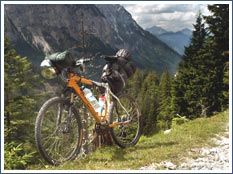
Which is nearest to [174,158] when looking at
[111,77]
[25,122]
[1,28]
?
[111,77]

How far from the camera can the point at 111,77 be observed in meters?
7.17

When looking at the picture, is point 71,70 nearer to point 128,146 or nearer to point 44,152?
point 44,152

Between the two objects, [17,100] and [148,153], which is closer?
[148,153]

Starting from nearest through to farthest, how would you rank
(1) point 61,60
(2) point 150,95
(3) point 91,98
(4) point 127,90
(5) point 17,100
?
Result: (1) point 61,60 < (3) point 91,98 < (4) point 127,90 < (5) point 17,100 < (2) point 150,95

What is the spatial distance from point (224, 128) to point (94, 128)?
370 centimetres

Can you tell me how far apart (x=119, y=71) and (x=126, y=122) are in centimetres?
104

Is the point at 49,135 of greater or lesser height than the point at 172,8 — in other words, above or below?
below

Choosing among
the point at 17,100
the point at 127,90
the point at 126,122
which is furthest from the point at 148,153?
the point at 17,100

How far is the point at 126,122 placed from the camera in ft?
24.7

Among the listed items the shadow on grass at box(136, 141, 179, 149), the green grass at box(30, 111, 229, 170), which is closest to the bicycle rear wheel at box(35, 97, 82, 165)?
the green grass at box(30, 111, 229, 170)

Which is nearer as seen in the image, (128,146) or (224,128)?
(128,146)

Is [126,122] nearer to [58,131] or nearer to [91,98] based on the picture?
[91,98]

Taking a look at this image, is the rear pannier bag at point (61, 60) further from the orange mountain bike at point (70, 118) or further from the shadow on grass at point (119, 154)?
the shadow on grass at point (119, 154)

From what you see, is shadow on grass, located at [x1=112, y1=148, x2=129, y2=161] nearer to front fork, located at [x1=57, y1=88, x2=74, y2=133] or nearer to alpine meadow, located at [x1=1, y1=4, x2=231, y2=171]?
alpine meadow, located at [x1=1, y1=4, x2=231, y2=171]
